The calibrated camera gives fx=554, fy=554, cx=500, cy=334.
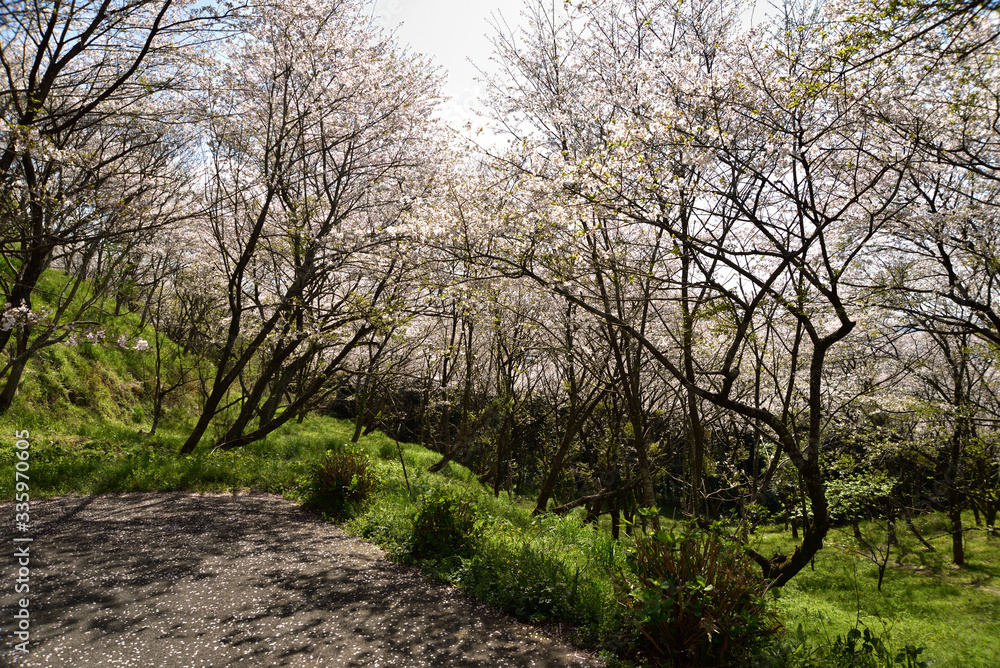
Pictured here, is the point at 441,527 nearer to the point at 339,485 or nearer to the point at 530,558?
the point at 530,558

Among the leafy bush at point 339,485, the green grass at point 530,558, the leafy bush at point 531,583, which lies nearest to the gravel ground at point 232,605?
the leafy bush at point 531,583

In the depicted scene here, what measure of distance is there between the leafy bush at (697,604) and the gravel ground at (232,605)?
0.53 metres

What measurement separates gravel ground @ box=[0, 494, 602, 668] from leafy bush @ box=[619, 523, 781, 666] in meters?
0.53

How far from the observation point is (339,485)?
7473mm

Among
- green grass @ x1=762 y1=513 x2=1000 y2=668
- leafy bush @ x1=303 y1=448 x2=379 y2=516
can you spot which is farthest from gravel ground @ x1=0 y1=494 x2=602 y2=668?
green grass @ x1=762 y1=513 x2=1000 y2=668

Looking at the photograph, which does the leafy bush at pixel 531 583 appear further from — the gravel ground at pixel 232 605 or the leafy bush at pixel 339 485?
the leafy bush at pixel 339 485

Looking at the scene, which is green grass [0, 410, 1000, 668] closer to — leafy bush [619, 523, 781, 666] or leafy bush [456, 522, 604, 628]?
leafy bush [456, 522, 604, 628]

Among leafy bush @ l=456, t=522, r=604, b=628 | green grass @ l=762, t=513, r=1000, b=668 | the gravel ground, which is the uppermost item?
leafy bush @ l=456, t=522, r=604, b=628

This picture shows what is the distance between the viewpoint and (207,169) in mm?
11430

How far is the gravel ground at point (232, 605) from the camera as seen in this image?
11.5 feet

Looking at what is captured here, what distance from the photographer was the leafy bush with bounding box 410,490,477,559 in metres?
5.70

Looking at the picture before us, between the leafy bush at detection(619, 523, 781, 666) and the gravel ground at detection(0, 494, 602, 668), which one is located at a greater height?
the leafy bush at detection(619, 523, 781, 666)

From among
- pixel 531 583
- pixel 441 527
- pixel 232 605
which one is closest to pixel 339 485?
pixel 441 527

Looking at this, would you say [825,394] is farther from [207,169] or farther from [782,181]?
[207,169]
